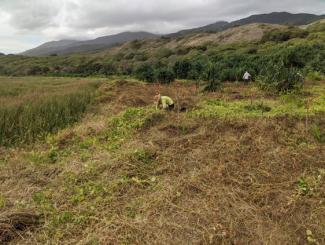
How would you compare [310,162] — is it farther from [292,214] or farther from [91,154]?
[91,154]

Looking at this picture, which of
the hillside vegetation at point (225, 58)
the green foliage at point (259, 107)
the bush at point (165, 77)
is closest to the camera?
the green foliage at point (259, 107)

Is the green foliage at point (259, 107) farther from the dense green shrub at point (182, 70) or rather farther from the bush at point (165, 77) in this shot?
the dense green shrub at point (182, 70)

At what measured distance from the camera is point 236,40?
35.9m

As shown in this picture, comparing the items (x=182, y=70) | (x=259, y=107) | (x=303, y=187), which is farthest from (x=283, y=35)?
(x=303, y=187)

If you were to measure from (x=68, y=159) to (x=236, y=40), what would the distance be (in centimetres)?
3383

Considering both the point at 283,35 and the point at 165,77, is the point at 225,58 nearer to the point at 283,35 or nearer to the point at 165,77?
the point at 165,77

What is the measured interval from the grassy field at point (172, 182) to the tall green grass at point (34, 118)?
0.36 meters

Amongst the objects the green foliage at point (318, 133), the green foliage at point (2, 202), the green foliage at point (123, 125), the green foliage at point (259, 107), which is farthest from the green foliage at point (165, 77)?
the green foliage at point (2, 202)

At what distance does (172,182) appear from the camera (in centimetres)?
376

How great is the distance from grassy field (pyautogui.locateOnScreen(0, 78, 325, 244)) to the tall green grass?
1.18 feet

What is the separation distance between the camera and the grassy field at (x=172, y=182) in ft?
9.52

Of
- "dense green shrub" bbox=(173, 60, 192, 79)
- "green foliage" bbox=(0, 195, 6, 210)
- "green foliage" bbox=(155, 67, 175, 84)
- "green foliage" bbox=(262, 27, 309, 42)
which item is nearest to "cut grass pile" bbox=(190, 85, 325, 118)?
"green foliage" bbox=(0, 195, 6, 210)

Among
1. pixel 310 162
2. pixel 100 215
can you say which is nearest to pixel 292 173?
pixel 310 162

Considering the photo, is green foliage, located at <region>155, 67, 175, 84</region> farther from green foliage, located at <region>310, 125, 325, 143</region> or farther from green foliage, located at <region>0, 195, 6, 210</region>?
green foliage, located at <region>0, 195, 6, 210</region>
